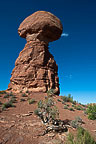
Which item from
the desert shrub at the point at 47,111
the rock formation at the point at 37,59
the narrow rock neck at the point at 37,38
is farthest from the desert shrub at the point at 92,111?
the narrow rock neck at the point at 37,38

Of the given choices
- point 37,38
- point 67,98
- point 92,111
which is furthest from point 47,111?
point 37,38

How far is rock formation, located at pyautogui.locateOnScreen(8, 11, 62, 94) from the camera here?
16719mm

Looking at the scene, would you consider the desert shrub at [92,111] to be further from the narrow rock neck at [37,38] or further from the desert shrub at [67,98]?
Answer: the narrow rock neck at [37,38]

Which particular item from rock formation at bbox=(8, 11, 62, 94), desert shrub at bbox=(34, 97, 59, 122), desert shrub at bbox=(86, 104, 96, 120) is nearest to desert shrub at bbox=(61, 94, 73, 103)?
rock formation at bbox=(8, 11, 62, 94)

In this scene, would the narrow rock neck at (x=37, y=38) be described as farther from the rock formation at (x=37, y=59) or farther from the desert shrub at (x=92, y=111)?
the desert shrub at (x=92, y=111)

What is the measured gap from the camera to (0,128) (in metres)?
5.79

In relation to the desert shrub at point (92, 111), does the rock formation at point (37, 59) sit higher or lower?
higher

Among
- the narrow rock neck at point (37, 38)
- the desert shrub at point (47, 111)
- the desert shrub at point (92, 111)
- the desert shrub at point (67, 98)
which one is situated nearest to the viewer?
the desert shrub at point (47, 111)

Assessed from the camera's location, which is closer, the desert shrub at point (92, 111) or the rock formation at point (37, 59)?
the desert shrub at point (92, 111)

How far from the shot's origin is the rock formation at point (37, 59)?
16719mm

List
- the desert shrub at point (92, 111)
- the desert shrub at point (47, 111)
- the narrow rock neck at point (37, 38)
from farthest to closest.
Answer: the narrow rock neck at point (37, 38) < the desert shrub at point (92, 111) < the desert shrub at point (47, 111)

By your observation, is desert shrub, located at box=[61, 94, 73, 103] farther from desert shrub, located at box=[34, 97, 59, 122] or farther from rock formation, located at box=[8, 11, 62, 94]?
desert shrub, located at box=[34, 97, 59, 122]

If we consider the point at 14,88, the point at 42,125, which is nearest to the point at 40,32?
the point at 14,88

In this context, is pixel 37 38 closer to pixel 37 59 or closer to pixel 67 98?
pixel 37 59
